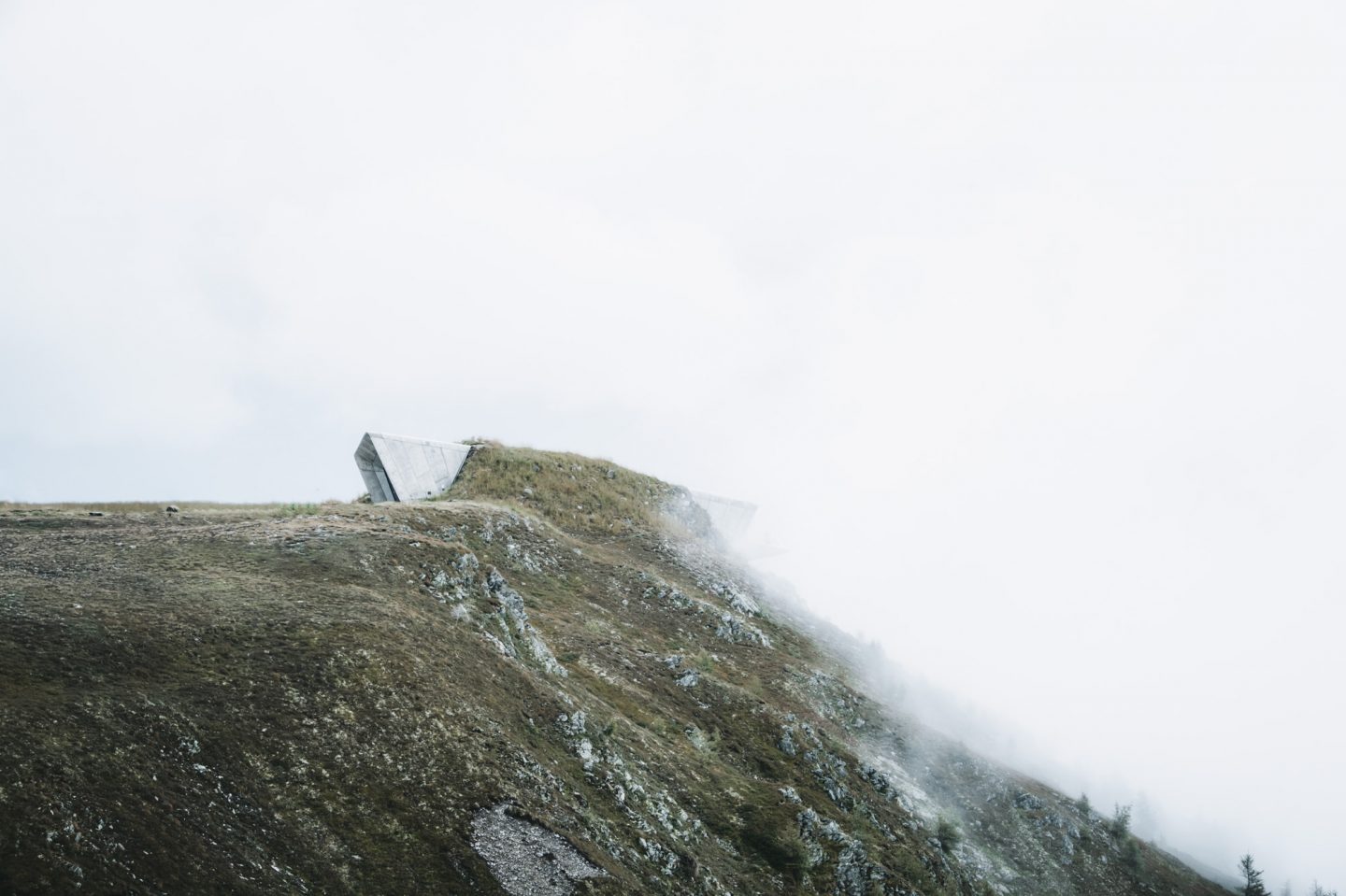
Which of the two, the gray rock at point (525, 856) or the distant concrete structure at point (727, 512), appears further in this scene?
the distant concrete structure at point (727, 512)

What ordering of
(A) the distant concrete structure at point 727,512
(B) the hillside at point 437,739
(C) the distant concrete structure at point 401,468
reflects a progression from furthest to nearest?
(A) the distant concrete structure at point 727,512, (C) the distant concrete structure at point 401,468, (B) the hillside at point 437,739

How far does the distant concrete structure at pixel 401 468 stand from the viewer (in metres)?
47.2

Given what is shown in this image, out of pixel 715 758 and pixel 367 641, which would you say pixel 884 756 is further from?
pixel 367 641

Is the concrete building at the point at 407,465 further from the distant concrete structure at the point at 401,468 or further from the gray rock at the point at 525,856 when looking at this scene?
the gray rock at the point at 525,856

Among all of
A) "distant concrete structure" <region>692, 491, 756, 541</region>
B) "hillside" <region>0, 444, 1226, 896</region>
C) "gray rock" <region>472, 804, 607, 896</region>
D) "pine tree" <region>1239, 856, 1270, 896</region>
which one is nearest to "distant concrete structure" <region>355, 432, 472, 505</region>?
"hillside" <region>0, 444, 1226, 896</region>

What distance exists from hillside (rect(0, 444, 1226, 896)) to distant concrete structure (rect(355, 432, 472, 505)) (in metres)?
13.2

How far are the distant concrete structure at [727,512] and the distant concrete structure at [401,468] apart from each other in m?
23.3

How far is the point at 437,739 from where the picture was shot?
57.0ft

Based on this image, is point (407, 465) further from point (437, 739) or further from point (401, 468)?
point (437, 739)

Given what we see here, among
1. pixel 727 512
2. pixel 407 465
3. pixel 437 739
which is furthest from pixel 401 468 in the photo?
pixel 437 739

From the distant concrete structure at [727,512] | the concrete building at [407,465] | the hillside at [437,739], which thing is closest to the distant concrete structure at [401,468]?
the concrete building at [407,465]

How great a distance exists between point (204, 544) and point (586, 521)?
25228mm

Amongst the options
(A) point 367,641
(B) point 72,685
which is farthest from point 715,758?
(B) point 72,685

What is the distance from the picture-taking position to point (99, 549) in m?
23.2
